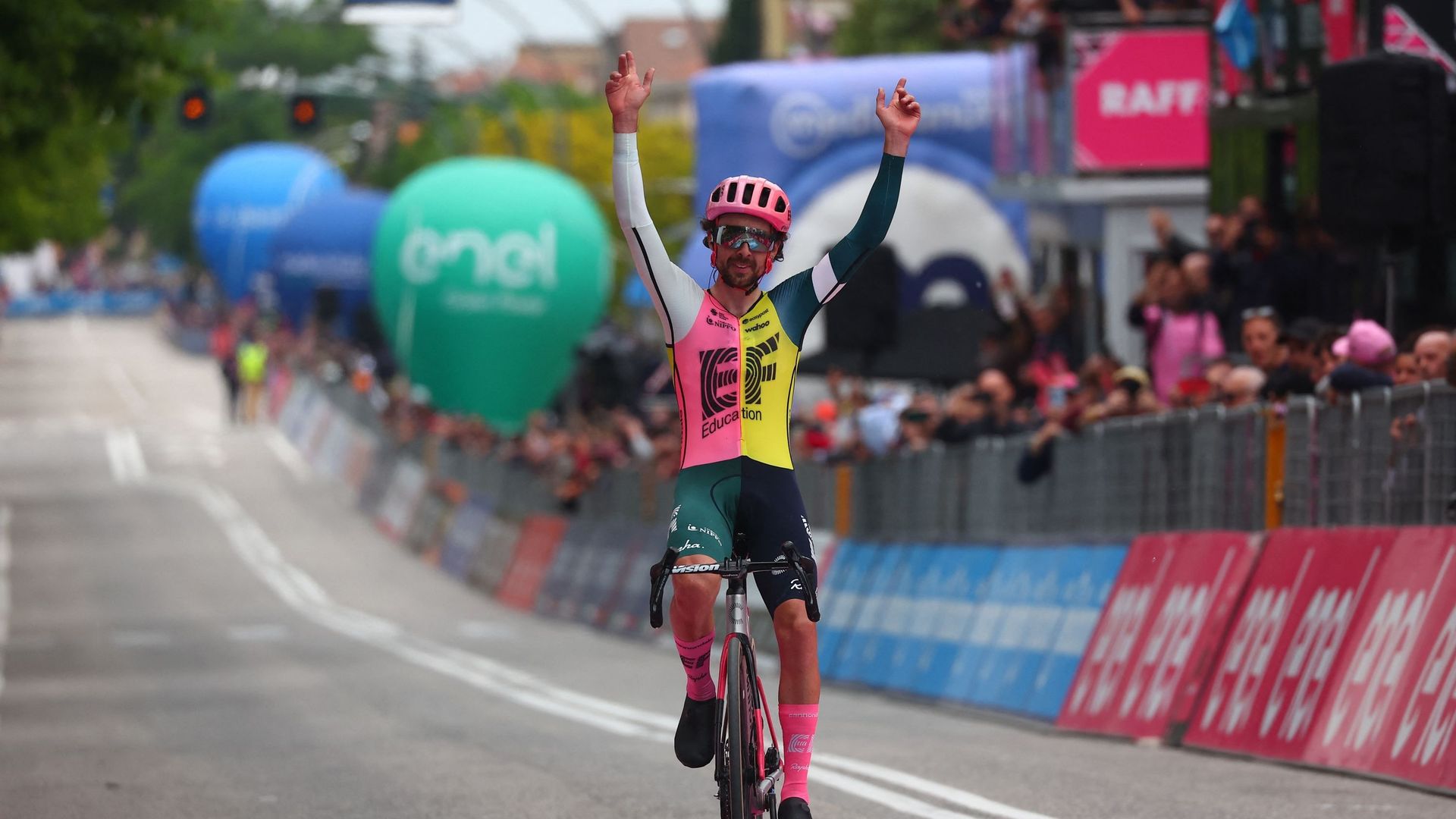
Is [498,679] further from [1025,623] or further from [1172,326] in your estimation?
[1172,326]

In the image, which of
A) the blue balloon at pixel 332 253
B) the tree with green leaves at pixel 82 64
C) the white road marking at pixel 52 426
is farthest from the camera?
the blue balloon at pixel 332 253

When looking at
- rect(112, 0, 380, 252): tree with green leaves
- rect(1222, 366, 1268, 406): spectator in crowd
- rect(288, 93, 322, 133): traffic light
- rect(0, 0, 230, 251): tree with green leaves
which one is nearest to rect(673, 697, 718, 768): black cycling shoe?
rect(1222, 366, 1268, 406): spectator in crowd

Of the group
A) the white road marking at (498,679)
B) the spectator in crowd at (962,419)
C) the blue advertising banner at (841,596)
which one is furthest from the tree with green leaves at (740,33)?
the spectator in crowd at (962,419)

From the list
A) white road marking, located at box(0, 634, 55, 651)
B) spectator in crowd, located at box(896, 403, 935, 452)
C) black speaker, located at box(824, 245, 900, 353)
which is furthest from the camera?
white road marking, located at box(0, 634, 55, 651)

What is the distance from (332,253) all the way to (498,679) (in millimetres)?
46086

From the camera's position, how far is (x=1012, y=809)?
966cm

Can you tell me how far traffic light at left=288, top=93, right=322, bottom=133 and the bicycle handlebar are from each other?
36417 mm

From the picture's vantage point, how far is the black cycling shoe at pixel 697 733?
315 inches

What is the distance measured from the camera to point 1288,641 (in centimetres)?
1212

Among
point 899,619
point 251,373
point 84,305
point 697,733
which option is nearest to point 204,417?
point 251,373

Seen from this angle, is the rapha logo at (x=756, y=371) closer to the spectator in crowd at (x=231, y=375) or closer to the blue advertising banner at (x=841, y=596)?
the blue advertising banner at (x=841, y=596)

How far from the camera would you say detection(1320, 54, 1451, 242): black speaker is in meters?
11.9

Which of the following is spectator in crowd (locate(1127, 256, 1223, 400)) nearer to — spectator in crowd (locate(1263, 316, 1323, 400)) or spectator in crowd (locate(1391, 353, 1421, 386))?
spectator in crowd (locate(1263, 316, 1323, 400))

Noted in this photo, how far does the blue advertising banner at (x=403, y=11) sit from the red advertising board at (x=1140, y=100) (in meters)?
8.11
